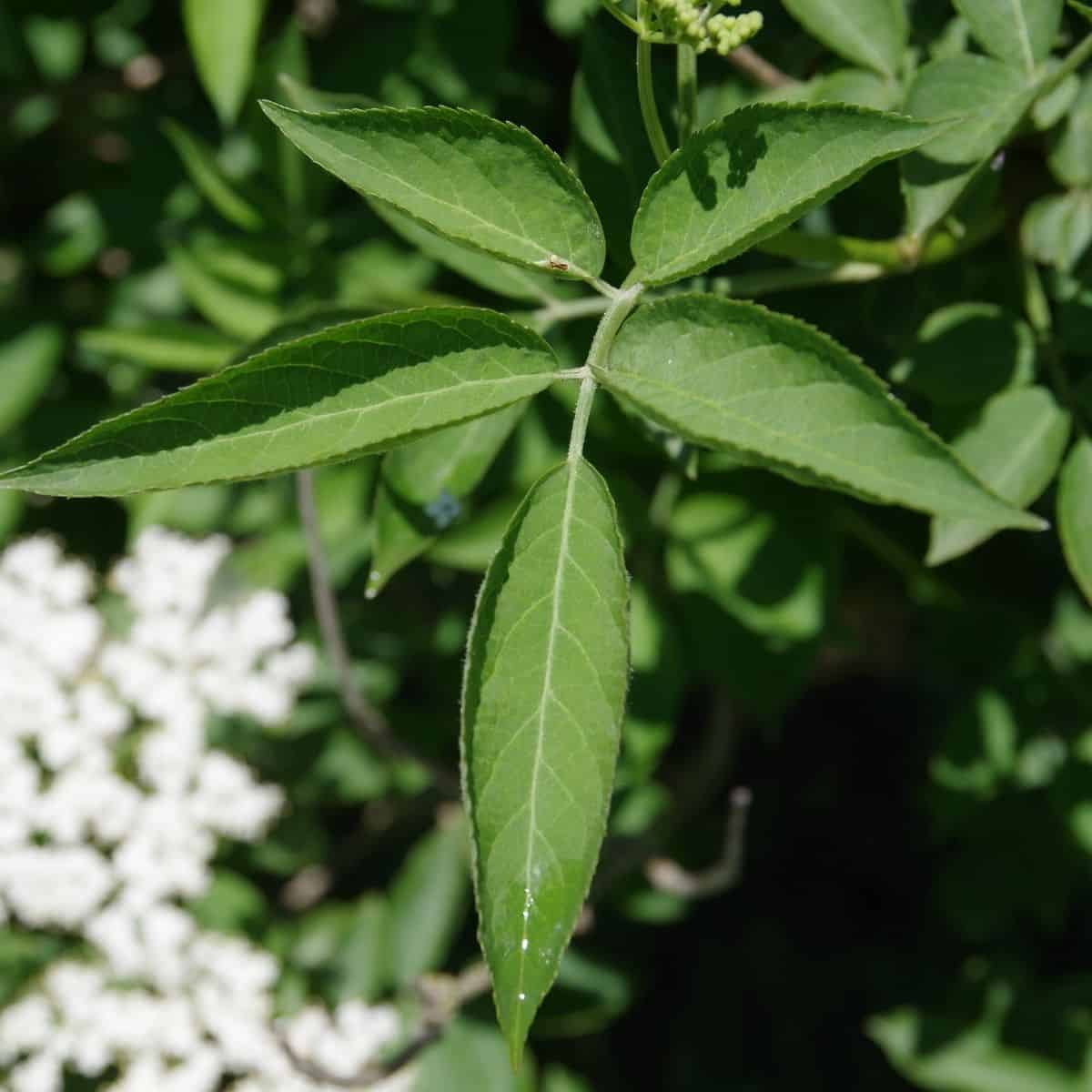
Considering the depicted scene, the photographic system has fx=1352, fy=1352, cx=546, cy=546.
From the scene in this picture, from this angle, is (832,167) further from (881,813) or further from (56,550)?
(881,813)

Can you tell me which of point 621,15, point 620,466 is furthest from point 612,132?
point 620,466

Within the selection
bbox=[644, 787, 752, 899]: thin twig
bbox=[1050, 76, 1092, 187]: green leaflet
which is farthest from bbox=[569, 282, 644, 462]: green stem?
bbox=[644, 787, 752, 899]: thin twig

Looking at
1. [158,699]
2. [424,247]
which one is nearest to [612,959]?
[158,699]

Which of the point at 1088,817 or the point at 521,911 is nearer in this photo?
the point at 521,911

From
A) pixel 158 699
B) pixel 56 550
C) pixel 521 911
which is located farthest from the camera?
pixel 56 550

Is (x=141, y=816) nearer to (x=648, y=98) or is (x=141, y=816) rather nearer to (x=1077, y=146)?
(x=648, y=98)

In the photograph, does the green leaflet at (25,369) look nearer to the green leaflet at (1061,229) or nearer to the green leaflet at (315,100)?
the green leaflet at (315,100)

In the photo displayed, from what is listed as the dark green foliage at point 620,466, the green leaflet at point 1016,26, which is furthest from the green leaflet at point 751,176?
the green leaflet at point 1016,26
